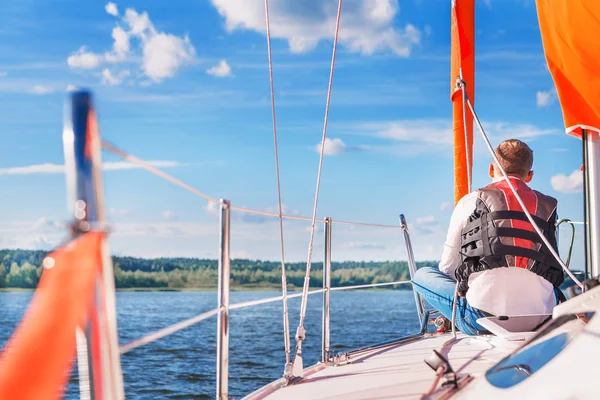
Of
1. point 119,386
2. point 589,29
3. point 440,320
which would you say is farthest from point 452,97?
point 119,386

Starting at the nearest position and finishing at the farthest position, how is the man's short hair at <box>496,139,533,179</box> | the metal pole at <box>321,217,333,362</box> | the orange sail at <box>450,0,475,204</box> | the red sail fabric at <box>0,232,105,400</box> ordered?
the red sail fabric at <box>0,232,105,400</box>, the man's short hair at <box>496,139,533,179</box>, the metal pole at <box>321,217,333,362</box>, the orange sail at <box>450,0,475,204</box>

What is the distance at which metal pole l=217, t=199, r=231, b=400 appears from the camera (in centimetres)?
217

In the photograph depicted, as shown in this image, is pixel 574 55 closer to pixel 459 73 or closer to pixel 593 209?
pixel 593 209

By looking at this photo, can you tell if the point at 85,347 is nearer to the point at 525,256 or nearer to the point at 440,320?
the point at 525,256

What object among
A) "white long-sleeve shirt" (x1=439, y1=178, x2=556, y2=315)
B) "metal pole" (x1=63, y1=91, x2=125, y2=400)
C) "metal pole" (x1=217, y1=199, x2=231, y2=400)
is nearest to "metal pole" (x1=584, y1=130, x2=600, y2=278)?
"white long-sleeve shirt" (x1=439, y1=178, x2=556, y2=315)

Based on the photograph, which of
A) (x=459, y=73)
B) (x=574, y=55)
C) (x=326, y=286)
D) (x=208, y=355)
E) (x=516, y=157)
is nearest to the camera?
(x=574, y=55)

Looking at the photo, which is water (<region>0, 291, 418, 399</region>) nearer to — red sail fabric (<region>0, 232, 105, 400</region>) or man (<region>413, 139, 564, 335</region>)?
red sail fabric (<region>0, 232, 105, 400</region>)

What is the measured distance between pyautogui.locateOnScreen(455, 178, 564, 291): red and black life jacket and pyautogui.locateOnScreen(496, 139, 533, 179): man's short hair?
0.06 m

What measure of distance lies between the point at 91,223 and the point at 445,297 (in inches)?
84.8

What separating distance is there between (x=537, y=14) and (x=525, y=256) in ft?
2.99

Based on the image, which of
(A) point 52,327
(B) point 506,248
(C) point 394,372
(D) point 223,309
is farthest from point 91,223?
(B) point 506,248

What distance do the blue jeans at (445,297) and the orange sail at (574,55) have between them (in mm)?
879

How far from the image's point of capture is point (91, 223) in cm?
105

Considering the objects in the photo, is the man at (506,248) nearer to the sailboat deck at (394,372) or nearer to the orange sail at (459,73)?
the sailboat deck at (394,372)
